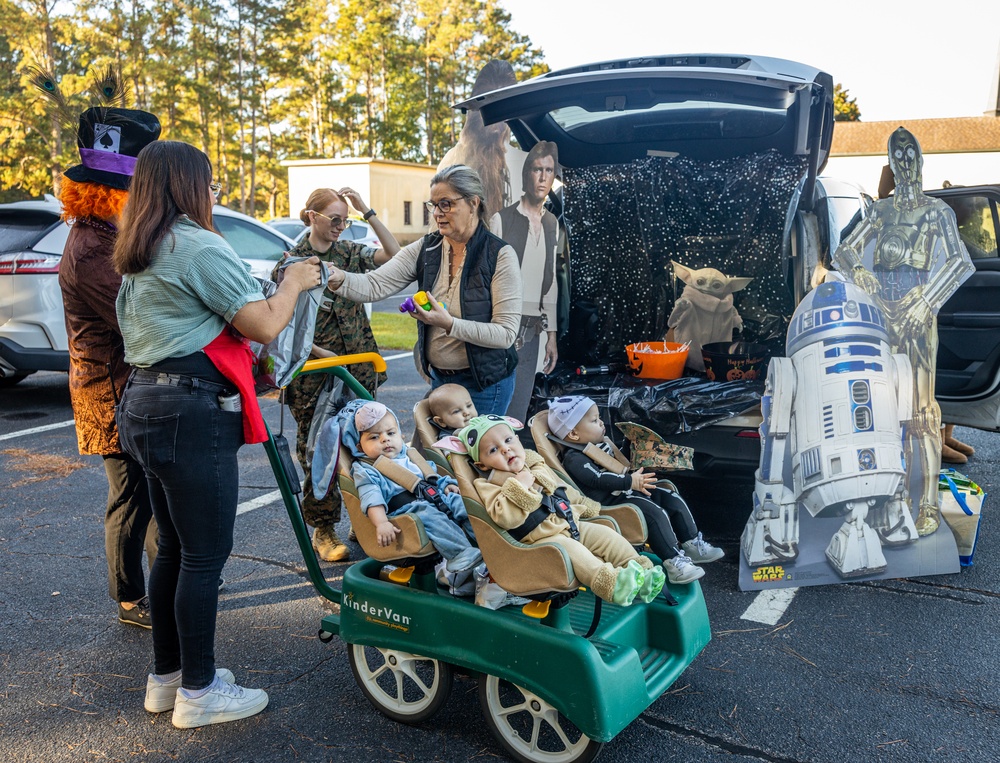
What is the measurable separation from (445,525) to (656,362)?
2670 mm

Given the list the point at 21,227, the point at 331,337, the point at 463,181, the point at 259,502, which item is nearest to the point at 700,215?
the point at 463,181

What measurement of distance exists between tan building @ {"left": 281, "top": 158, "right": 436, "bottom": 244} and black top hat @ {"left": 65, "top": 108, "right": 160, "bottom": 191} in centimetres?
Answer: 2822

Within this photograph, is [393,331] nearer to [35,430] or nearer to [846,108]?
[35,430]

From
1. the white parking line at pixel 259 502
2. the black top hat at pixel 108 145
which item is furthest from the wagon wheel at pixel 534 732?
the white parking line at pixel 259 502

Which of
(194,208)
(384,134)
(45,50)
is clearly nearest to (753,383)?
(194,208)

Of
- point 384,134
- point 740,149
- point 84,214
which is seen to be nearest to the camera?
point 84,214

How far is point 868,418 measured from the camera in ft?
13.1

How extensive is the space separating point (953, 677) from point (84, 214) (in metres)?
3.80

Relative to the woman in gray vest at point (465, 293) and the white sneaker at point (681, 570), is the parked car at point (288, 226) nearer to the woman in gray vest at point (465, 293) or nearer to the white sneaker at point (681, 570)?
the woman in gray vest at point (465, 293)

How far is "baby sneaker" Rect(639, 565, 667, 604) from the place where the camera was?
2648 mm

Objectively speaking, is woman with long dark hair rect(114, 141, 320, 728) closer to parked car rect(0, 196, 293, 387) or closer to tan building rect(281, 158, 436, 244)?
parked car rect(0, 196, 293, 387)

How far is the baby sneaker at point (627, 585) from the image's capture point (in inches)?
97.9

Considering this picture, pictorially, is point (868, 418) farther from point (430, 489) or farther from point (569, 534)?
point (430, 489)

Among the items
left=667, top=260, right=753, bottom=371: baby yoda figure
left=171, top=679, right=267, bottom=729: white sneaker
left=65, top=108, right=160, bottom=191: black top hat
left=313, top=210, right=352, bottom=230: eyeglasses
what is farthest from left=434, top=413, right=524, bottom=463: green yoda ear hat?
left=667, top=260, right=753, bottom=371: baby yoda figure
